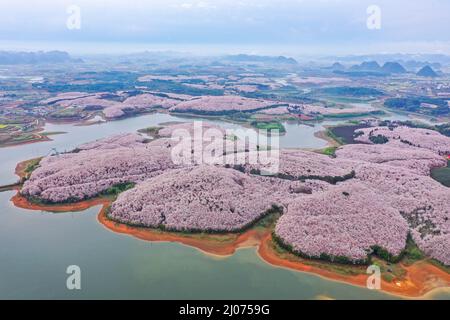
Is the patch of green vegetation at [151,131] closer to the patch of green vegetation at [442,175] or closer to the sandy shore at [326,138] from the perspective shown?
the sandy shore at [326,138]

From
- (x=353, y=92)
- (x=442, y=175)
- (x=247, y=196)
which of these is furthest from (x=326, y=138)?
(x=353, y=92)

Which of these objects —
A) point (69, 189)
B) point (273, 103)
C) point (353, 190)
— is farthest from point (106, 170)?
point (273, 103)

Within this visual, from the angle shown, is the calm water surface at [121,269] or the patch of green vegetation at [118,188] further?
the patch of green vegetation at [118,188]

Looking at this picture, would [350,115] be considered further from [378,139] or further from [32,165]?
[32,165]

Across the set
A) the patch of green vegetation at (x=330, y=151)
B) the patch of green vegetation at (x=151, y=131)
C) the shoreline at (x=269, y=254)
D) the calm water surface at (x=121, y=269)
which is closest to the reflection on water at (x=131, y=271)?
the calm water surface at (x=121, y=269)

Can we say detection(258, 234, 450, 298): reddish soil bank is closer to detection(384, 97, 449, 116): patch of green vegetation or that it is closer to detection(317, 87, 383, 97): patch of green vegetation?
detection(384, 97, 449, 116): patch of green vegetation

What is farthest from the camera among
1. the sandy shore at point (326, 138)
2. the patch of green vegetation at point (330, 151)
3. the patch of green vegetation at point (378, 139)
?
the sandy shore at point (326, 138)
